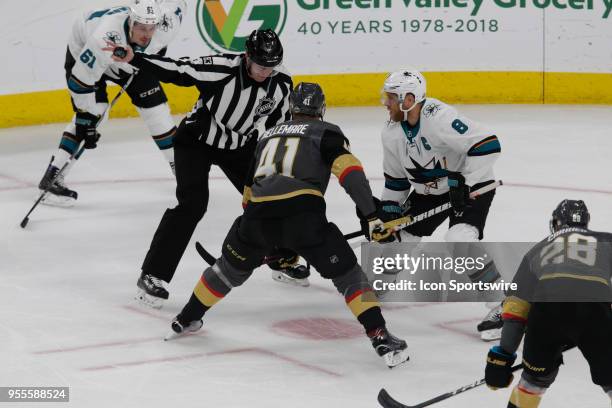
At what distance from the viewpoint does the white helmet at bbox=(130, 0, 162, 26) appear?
594cm

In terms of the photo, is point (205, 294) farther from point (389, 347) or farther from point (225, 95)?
point (225, 95)

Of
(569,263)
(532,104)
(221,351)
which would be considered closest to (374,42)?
(532,104)

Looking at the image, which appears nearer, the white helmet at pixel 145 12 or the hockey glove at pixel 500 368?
the hockey glove at pixel 500 368

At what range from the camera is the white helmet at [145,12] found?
594 centimetres

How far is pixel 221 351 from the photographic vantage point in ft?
13.9

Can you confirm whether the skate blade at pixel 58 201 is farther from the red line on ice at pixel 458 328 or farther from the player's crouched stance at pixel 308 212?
the red line on ice at pixel 458 328

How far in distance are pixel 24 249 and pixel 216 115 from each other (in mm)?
1406

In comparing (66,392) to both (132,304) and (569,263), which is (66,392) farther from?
(569,263)

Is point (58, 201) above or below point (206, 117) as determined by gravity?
below

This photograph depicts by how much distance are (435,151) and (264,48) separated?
2.41 feet

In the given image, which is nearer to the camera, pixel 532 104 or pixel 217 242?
pixel 217 242

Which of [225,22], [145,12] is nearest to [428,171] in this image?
[145,12]

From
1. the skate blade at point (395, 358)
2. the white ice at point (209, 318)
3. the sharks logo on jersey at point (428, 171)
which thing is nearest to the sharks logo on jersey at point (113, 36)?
the white ice at point (209, 318)

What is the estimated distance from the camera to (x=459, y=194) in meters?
4.41
